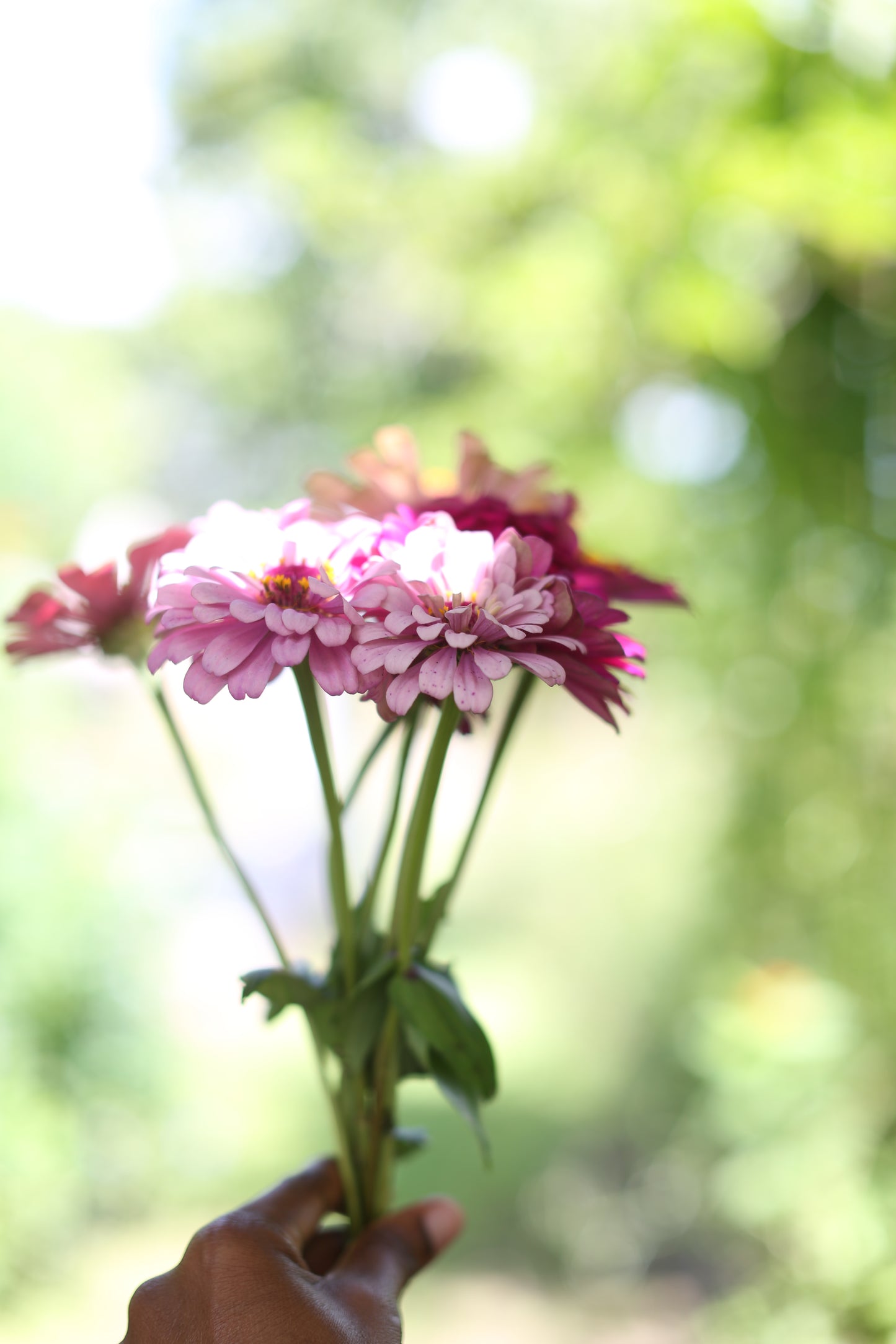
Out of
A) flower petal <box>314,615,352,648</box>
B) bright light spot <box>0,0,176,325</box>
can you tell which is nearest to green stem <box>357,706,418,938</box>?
flower petal <box>314,615,352,648</box>

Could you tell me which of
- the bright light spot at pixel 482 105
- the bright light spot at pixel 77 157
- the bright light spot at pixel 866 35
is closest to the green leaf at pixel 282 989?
the bright light spot at pixel 866 35

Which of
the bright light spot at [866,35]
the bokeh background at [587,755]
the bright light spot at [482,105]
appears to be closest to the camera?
the bright light spot at [866,35]

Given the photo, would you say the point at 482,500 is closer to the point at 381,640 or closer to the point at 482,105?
the point at 381,640

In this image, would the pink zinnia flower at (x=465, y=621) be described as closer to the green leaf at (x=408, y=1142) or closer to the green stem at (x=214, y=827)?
the green stem at (x=214, y=827)

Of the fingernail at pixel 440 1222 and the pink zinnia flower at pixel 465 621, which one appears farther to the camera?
the fingernail at pixel 440 1222

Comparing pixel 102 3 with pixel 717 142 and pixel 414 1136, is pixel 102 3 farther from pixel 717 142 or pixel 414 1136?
pixel 414 1136

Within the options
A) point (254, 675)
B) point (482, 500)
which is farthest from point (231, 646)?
point (482, 500)
